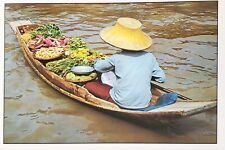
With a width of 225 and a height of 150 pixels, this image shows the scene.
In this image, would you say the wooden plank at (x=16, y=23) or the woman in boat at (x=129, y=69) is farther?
the wooden plank at (x=16, y=23)

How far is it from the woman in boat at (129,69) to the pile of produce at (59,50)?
0.08 m

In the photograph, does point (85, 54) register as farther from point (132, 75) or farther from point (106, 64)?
point (132, 75)

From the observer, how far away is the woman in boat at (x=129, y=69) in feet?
6.89

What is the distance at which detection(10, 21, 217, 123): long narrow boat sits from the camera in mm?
2033

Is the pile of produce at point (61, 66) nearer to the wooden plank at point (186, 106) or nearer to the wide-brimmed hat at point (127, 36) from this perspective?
the wide-brimmed hat at point (127, 36)

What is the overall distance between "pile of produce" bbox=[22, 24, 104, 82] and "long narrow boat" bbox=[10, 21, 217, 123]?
3 cm

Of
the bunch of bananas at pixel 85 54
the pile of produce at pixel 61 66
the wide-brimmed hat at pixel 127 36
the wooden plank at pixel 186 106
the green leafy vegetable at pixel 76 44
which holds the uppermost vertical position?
the wide-brimmed hat at pixel 127 36

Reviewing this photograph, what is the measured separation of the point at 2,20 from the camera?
7.36 ft

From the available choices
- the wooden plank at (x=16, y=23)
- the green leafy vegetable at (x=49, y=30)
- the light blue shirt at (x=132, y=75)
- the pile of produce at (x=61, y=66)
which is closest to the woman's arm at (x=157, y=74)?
the light blue shirt at (x=132, y=75)

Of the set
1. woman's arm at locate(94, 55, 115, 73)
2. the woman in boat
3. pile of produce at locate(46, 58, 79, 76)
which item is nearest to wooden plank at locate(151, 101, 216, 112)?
the woman in boat

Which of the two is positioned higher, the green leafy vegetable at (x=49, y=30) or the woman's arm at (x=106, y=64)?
the green leafy vegetable at (x=49, y=30)

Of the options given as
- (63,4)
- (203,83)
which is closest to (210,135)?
(203,83)

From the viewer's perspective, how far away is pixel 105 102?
6.90 ft

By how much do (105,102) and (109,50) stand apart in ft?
0.81
